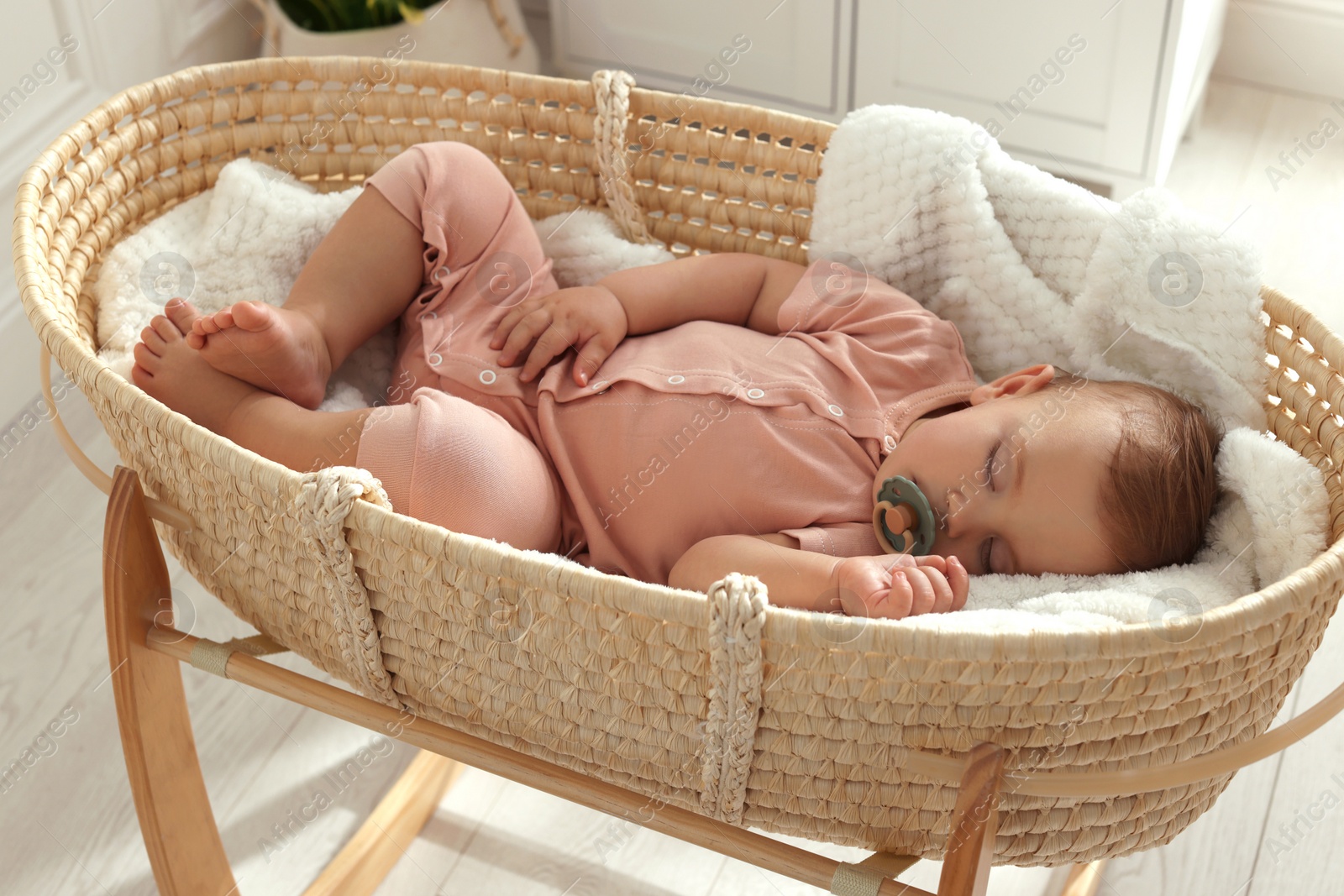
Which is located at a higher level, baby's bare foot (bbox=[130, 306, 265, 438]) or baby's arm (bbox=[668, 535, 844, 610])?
baby's bare foot (bbox=[130, 306, 265, 438])

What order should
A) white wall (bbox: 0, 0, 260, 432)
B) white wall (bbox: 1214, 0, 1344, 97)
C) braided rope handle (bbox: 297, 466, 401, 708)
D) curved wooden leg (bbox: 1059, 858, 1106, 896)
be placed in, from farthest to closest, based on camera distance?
white wall (bbox: 1214, 0, 1344, 97), white wall (bbox: 0, 0, 260, 432), curved wooden leg (bbox: 1059, 858, 1106, 896), braided rope handle (bbox: 297, 466, 401, 708)

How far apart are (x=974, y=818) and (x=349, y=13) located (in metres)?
1.54

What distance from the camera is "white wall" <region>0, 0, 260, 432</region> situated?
1537mm

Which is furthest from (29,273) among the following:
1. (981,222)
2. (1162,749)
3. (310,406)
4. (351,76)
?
(1162,749)

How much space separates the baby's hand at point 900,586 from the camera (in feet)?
2.75

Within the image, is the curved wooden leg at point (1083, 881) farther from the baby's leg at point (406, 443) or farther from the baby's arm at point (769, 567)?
the baby's leg at point (406, 443)

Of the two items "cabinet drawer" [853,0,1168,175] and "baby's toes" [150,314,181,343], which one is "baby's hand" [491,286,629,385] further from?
"cabinet drawer" [853,0,1168,175]

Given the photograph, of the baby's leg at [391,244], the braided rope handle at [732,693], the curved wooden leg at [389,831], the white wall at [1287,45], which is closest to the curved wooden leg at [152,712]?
the curved wooden leg at [389,831]

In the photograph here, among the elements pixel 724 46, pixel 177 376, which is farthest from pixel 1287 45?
pixel 177 376

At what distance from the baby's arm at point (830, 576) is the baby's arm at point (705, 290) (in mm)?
→ 269

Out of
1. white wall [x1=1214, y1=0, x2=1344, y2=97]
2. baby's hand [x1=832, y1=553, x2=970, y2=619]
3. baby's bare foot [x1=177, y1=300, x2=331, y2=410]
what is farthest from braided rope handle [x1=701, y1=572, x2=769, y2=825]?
→ white wall [x1=1214, y1=0, x2=1344, y2=97]

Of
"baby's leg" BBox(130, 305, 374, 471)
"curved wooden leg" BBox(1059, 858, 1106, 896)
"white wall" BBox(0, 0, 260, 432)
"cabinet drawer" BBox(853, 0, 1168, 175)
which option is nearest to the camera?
"baby's leg" BBox(130, 305, 374, 471)

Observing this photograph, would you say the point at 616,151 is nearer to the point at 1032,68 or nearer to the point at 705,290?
the point at 705,290

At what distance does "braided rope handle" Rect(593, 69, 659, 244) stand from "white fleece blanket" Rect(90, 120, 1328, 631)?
0.09 ft
